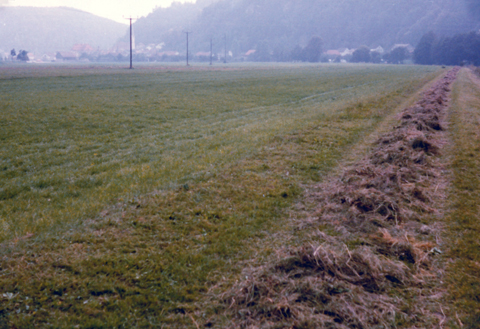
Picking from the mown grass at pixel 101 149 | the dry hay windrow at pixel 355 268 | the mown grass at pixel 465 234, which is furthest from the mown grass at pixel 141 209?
the mown grass at pixel 465 234

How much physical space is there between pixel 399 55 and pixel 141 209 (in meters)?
194

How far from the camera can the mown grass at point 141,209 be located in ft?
15.4

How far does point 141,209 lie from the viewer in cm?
729

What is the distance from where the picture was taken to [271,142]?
13.2m

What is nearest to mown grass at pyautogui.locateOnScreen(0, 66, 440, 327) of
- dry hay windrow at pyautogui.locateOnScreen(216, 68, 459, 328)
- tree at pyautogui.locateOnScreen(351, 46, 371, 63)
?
dry hay windrow at pyautogui.locateOnScreen(216, 68, 459, 328)

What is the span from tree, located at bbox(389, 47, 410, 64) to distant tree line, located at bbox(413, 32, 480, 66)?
13.0 m

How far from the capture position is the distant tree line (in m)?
134

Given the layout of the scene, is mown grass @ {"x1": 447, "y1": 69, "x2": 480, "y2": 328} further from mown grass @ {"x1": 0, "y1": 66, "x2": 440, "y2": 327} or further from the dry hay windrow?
mown grass @ {"x1": 0, "y1": 66, "x2": 440, "y2": 327}

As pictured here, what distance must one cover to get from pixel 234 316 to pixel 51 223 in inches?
180

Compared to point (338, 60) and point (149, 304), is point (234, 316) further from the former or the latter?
point (338, 60)

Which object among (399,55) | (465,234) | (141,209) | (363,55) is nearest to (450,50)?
(399,55)

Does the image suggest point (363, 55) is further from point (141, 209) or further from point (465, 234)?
point (141, 209)

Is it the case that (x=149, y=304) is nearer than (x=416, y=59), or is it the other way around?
(x=149, y=304)

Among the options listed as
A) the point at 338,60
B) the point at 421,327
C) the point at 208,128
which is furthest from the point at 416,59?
the point at 421,327
